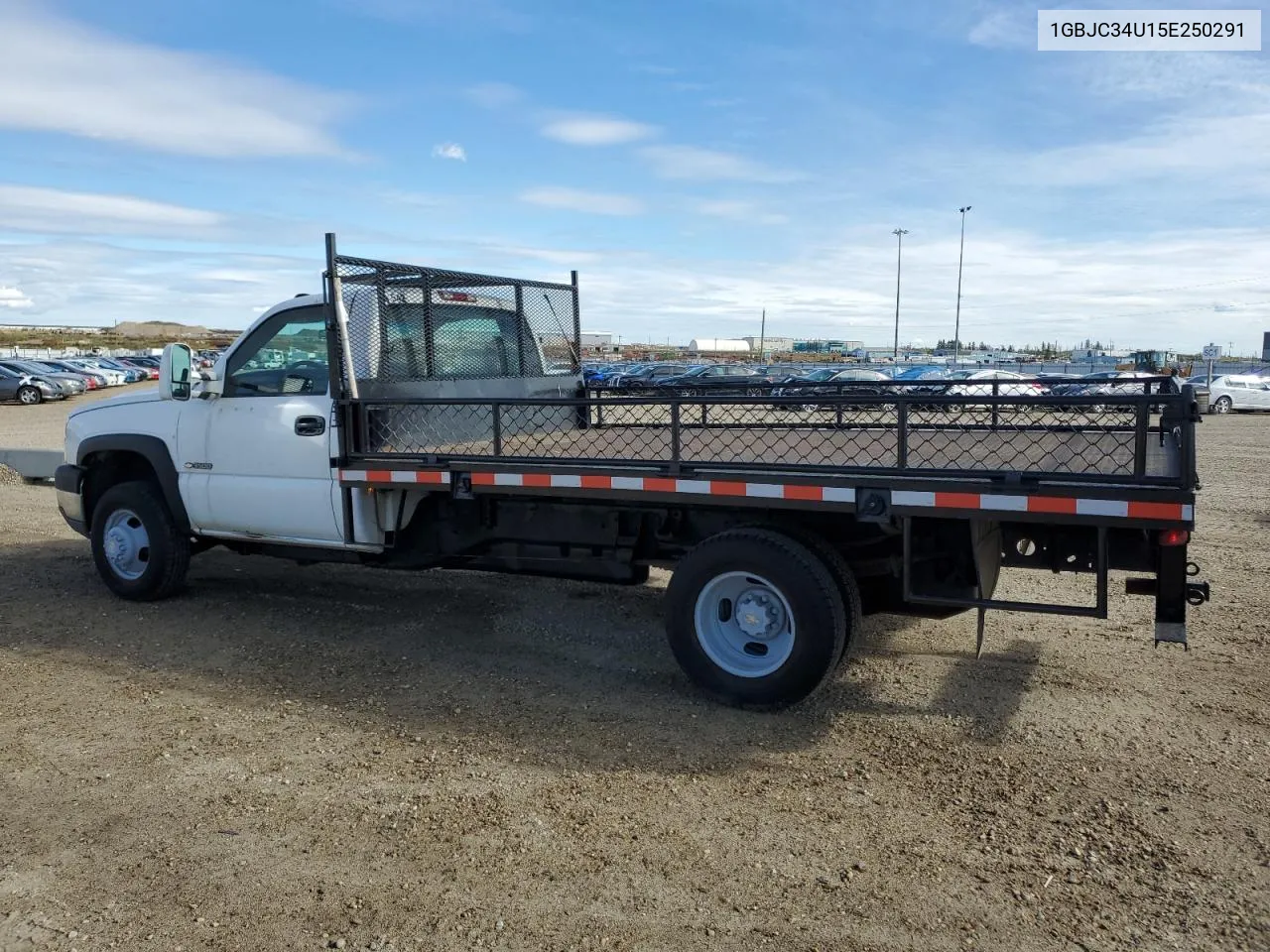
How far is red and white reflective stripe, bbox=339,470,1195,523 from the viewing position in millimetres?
4195

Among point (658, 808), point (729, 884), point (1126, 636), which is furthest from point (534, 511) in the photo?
point (1126, 636)

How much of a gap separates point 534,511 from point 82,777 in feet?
8.55

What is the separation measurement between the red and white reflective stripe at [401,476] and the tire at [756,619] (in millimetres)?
1466

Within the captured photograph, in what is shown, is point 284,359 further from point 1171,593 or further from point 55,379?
point 55,379

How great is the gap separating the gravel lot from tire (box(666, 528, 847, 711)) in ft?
0.60

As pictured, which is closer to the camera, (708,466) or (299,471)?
(708,466)

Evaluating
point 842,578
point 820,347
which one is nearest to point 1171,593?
point 842,578

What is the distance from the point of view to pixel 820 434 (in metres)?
6.54

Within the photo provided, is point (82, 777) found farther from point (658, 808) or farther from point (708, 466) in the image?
point (708, 466)

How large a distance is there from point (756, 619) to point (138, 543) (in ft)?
14.9

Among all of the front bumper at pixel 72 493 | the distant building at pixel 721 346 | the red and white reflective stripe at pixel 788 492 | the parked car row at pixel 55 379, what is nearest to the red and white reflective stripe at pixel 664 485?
the red and white reflective stripe at pixel 788 492

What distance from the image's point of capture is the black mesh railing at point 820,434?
4.42 m

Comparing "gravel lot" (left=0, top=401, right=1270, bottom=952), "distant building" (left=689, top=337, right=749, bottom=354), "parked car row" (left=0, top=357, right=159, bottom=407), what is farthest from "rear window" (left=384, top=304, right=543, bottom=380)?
"distant building" (left=689, top=337, right=749, bottom=354)

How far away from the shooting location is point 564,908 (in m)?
3.28
